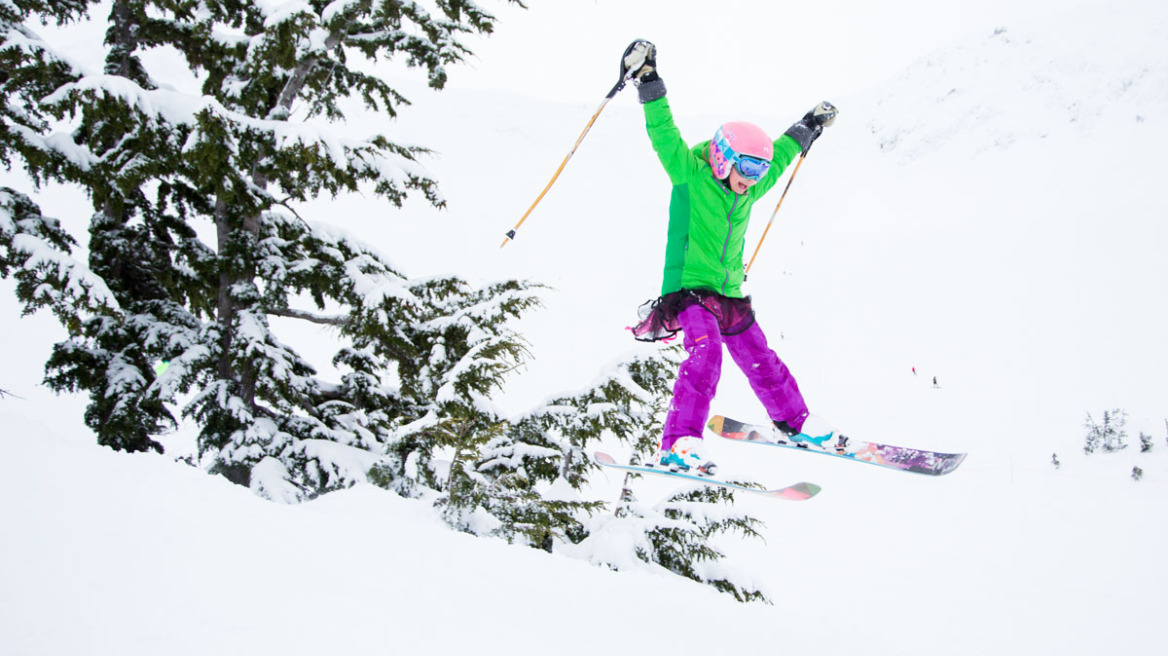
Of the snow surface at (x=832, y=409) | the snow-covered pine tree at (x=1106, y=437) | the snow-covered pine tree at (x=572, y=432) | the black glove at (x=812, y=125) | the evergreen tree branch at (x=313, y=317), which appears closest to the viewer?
the snow surface at (x=832, y=409)

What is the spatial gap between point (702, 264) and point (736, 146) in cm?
72

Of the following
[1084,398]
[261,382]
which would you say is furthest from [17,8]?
[1084,398]

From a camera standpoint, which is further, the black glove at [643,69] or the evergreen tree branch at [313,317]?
the evergreen tree branch at [313,317]

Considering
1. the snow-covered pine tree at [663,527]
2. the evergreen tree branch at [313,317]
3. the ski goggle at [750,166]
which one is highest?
the ski goggle at [750,166]

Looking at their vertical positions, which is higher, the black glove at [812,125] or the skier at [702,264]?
the black glove at [812,125]

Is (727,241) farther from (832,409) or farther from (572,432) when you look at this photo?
(832,409)

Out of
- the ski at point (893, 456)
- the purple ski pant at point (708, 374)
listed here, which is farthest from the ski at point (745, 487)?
the ski at point (893, 456)

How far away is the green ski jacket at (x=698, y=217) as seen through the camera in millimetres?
3906

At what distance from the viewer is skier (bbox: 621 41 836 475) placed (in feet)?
12.8

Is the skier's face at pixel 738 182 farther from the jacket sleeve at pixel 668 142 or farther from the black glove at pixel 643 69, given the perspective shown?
the black glove at pixel 643 69

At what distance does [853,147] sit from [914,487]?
34832mm

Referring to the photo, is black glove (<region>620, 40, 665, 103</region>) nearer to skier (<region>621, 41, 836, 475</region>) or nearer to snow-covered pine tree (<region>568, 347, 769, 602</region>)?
skier (<region>621, 41, 836, 475</region>)

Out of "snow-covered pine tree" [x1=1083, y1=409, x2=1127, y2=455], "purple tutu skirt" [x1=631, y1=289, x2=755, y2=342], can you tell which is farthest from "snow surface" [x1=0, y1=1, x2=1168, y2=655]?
"purple tutu skirt" [x1=631, y1=289, x2=755, y2=342]

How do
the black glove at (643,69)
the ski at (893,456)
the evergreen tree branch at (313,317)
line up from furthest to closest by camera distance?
the evergreen tree branch at (313,317), the ski at (893,456), the black glove at (643,69)
